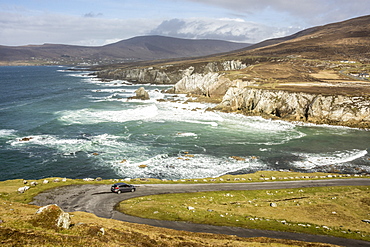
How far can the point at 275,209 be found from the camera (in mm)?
29844

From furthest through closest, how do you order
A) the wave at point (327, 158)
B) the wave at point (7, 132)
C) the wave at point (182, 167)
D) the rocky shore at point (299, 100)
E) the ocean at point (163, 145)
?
the rocky shore at point (299, 100) → the wave at point (7, 132) → the wave at point (327, 158) → the ocean at point (163, 145) → the wave at point (182, 167)

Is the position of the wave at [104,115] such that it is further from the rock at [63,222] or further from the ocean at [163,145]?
the rock at [63,222]

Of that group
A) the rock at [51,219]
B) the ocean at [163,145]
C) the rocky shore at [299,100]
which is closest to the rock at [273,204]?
the ocean at [163,145]

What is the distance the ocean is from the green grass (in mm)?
10886

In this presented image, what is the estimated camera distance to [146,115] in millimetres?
84438

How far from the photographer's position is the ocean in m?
45.3

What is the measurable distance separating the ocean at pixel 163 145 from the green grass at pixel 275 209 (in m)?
10.9

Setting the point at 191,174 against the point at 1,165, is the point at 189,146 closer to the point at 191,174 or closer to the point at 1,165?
the point at 191,174

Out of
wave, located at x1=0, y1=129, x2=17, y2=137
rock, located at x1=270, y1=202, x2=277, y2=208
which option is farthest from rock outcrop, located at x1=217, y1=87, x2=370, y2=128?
wave, located at x1=0, y1=129, x2=17, y2=137

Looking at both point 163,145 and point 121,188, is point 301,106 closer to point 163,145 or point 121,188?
point 163,145

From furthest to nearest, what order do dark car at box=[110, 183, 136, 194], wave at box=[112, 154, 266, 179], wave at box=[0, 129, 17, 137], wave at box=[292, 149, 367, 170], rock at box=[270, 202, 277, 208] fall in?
1. wave at box=[0, 129, 17, 137]
2. wave at box=[292, 149, 367, 170]
3. wave at box=[112, 154, 266, 179]
4. dark car at box=[110, 183, 136, 194]
5. rock at box=[270, 202, 277, 208]

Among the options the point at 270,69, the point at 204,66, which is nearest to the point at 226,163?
the point at 270,69

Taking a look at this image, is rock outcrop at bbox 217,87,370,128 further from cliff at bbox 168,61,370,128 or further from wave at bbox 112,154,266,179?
wave at bbox 112,154,266,179

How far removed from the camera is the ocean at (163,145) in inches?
1784
